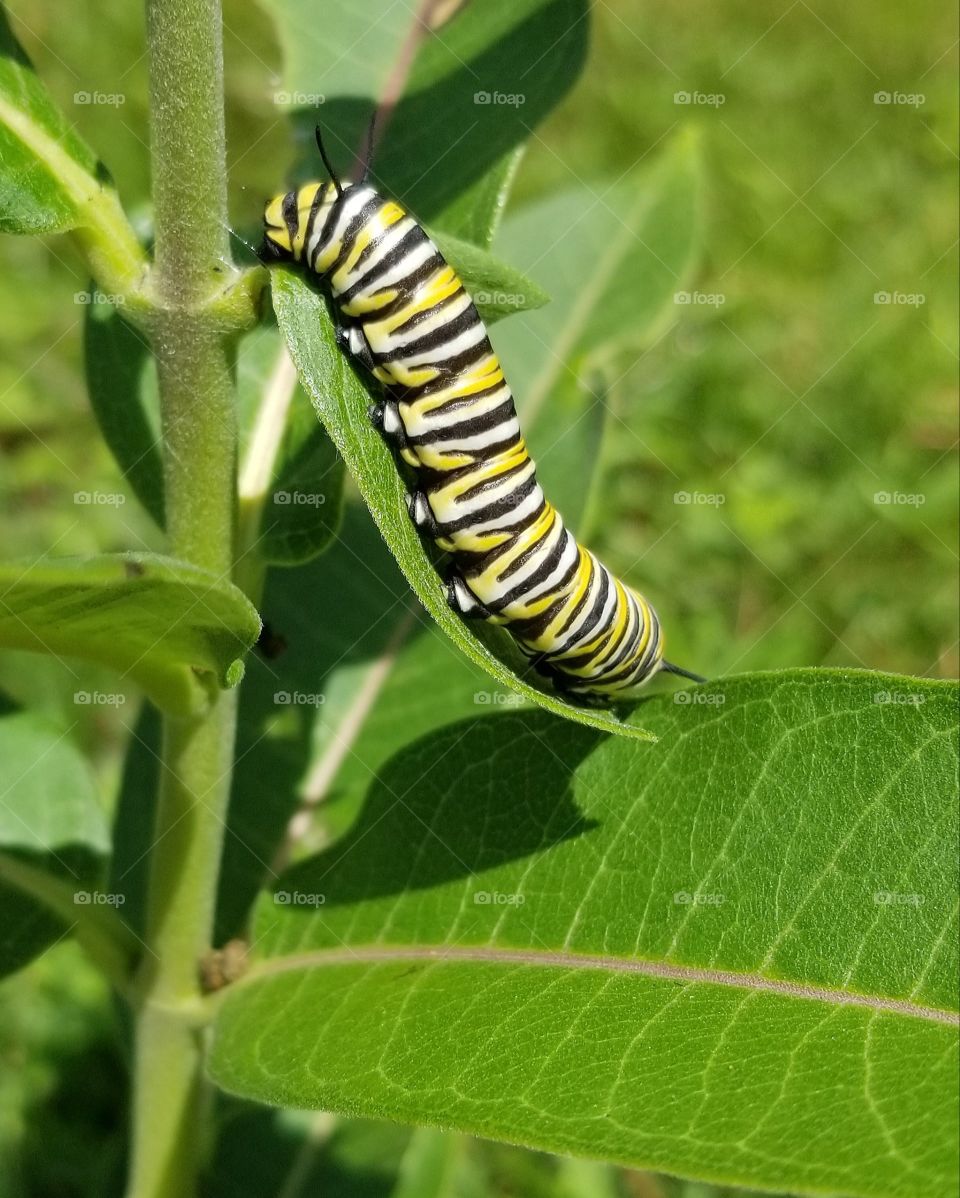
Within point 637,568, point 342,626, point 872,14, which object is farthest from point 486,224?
point 872,14

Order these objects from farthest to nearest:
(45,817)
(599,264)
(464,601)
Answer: (599,264) < (45,817) < (464,601)

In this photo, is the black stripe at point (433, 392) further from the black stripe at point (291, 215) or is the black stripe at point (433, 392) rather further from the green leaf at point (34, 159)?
the green leaf at point (34, 159)

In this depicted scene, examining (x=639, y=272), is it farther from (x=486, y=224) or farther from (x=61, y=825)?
(x=61, y=825)

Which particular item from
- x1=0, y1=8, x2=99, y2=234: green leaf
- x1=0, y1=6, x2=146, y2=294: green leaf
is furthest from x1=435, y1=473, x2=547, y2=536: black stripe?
x1=0, y1=8, x2=99, y2=234: green leaf

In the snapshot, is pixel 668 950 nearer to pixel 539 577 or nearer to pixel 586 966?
pixel 586 966

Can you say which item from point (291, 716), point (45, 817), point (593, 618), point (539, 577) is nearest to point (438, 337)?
point (539, 577)
